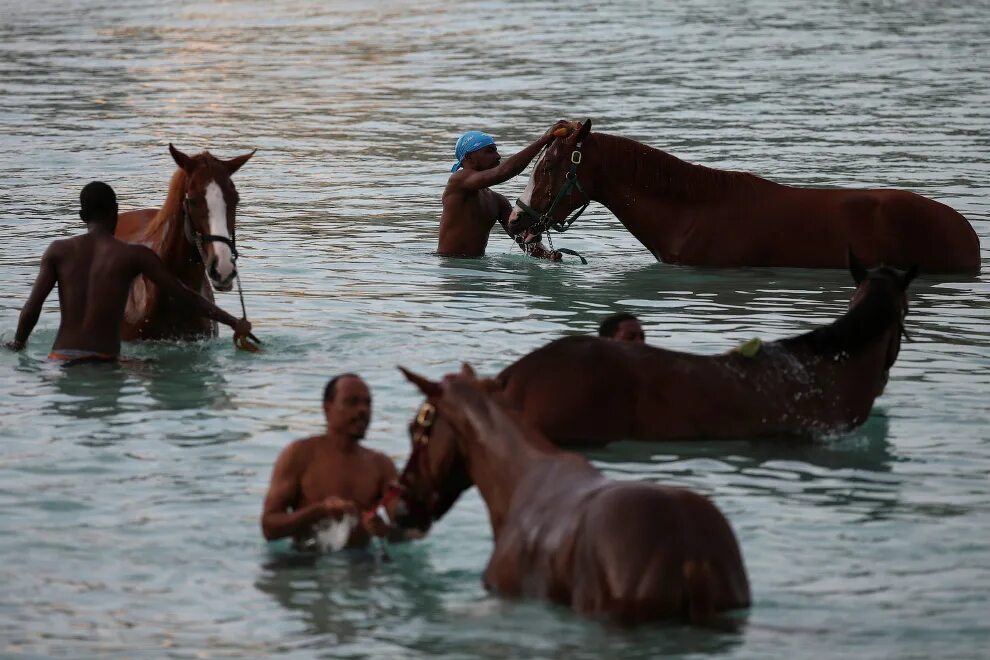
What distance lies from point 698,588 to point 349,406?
2000mm

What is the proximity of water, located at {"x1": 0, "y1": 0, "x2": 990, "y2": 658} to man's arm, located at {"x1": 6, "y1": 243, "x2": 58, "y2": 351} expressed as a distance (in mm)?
240

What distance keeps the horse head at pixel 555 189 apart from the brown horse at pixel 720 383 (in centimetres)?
554

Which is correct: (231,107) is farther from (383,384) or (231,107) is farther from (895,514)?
(895,514)

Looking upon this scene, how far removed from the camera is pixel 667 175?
Answer: 54.5 feet

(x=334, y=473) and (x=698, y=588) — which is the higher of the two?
(x=334, y=473)

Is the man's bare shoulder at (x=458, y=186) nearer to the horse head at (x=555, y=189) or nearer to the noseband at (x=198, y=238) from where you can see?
the horse head at (x=555, y=189)

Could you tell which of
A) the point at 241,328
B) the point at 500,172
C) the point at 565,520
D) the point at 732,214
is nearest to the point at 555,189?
the point at 500,172

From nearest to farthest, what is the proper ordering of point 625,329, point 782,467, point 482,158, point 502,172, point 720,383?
point 782,467
point 720,383
point 625,329
point 502,172
point 482,158

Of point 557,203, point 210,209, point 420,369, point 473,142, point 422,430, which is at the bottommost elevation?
point 420,369

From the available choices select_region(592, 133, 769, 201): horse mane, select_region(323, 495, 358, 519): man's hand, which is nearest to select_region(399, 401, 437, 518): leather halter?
select_region(323, 495, 358, 519): man's hand

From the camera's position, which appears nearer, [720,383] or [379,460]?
[379,460]

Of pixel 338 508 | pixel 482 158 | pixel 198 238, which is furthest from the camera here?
pixel 482 158

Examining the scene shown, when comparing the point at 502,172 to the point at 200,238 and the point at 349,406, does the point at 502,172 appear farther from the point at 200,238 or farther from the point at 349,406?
the point at 349,406

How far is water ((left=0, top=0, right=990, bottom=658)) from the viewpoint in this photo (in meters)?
7.84
